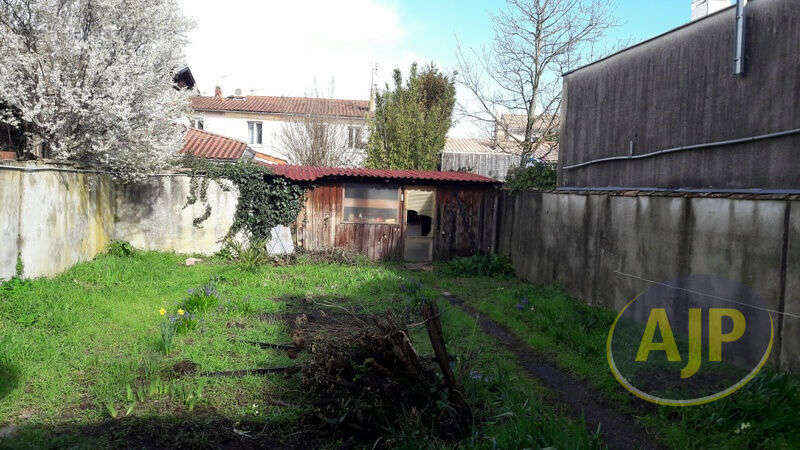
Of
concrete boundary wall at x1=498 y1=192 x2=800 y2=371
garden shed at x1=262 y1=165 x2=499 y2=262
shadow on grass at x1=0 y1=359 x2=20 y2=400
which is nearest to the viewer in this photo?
shadow on grass at x1=0 y1=359 x2=20 y2=400

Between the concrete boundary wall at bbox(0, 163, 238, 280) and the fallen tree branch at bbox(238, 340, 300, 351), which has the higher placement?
the concrete boundary wall at bbox(0, 163, 238, 280)

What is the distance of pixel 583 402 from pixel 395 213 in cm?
945

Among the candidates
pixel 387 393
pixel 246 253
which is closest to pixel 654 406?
pixel 387 393

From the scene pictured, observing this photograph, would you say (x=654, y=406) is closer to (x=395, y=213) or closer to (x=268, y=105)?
(x=395, y=213)

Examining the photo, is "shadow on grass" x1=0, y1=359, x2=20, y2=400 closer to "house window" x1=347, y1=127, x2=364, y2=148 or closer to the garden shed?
the garden shed

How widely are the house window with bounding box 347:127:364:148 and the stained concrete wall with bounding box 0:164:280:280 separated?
1178 cm

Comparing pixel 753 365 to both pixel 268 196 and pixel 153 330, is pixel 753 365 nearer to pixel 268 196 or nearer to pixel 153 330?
pixel 153 330

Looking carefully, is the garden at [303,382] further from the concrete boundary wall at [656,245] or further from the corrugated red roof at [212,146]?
the corrugated red roof at [212,146]

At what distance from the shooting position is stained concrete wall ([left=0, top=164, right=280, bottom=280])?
25.6 feet

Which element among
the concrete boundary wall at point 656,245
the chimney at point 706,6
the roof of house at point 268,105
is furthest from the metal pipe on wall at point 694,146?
the roof of house at point 268,105

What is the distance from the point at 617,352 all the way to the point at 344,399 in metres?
3.06

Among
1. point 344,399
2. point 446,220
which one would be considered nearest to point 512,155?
point 446,220

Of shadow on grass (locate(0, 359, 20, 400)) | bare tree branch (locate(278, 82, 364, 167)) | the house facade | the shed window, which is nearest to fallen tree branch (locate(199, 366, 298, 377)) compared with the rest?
shadow on grass (locate(0, 359, 20, 400))

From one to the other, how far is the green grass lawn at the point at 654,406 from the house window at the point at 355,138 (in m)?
16.2
